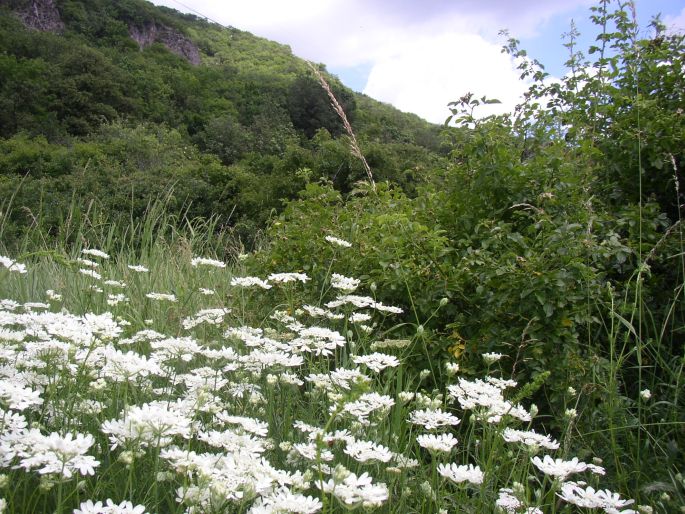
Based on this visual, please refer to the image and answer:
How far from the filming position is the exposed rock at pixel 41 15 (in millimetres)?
34812

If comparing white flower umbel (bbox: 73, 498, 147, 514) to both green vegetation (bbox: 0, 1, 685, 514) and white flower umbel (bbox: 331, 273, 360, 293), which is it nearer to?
green vegetation (bbox: 0, 1, 685, 514)

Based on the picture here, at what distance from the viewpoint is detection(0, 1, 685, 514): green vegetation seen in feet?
4.18

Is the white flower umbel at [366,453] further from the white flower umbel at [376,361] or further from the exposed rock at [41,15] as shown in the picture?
the exposed rock at [41,15]

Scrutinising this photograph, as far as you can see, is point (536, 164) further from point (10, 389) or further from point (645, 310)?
point (10, 389)

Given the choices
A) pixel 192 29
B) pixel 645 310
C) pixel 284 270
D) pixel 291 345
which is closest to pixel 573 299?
pixel 645 310

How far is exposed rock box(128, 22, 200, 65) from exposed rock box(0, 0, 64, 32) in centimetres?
474

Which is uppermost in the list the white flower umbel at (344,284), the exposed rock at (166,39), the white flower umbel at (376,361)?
the exposed rock at (166,39)

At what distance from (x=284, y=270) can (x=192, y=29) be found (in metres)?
46.6

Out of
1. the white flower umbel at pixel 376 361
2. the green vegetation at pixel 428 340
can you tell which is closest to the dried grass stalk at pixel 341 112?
the green vegetation at pixel 428 340

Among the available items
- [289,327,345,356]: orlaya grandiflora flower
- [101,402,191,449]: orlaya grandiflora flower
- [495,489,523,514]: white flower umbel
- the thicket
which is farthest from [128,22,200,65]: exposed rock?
[495,489,523,514]: white flower umbel

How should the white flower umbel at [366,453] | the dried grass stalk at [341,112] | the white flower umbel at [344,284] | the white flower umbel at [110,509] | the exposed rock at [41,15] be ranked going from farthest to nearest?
1. the exposed rock at [41,15]
2. the dried grass stalk at [341,112]
3. the white flower umbel at [344,284]
4. the white flower umbel at [366,453]
5. the white flower umbel at [110,509]

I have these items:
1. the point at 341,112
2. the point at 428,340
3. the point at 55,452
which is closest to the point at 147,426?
the point at 55,452

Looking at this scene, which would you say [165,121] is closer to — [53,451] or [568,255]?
[568,255]

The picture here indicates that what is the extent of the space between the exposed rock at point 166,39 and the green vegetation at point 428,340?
38.3 metres
